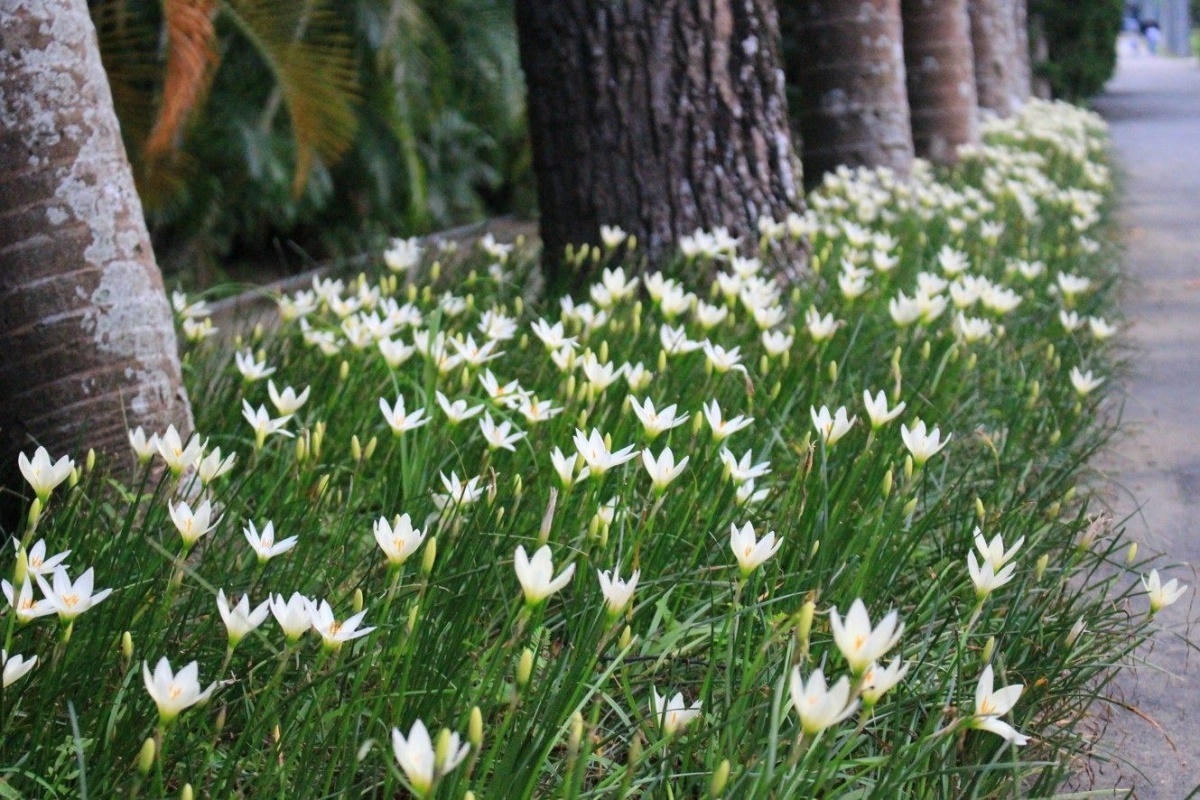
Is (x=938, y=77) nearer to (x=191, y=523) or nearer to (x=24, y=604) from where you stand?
(x=191, y=523)

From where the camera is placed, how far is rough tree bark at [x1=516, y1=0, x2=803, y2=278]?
14.9 feet

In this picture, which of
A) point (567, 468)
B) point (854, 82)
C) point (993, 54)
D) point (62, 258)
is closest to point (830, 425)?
point (567, 468)

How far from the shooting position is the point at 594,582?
2.09 meters

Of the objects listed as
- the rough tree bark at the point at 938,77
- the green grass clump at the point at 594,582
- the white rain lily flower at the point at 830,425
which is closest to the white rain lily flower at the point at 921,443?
the green grass clump at the point at 594,582

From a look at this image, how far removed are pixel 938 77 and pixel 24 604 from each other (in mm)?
8108

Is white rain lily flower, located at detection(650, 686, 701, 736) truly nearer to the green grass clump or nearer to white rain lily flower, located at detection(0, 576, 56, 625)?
the green grass clump

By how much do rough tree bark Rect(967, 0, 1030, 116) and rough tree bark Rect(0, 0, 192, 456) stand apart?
11006 mm

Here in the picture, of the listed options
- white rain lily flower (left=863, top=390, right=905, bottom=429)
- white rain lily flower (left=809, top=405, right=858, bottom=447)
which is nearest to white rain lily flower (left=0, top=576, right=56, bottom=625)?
white rain lily flower (left=809, top=405, right=858, bottom=447)

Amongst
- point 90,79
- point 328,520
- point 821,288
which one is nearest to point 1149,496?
point 821,288

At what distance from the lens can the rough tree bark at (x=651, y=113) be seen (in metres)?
4.55

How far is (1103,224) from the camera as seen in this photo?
7395mm

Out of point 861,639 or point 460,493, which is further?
point 460,493

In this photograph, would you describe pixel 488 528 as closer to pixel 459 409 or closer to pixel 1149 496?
pixel 459 409

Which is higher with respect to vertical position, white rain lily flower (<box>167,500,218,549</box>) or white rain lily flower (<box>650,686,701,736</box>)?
white rain lily flower (<box>167,500,218,549</box>)
